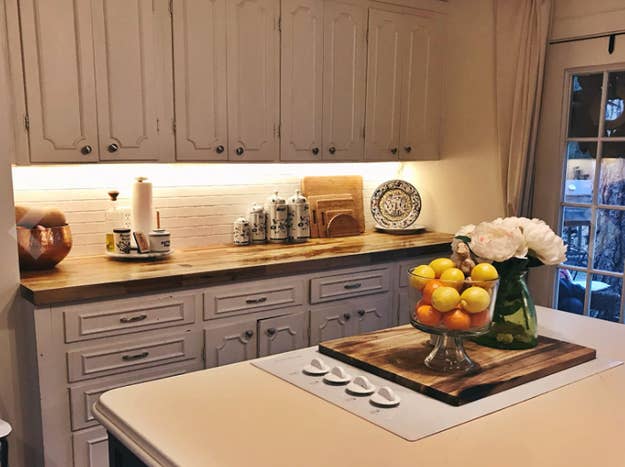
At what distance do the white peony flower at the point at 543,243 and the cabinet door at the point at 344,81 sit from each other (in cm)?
186

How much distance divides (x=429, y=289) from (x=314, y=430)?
432mm

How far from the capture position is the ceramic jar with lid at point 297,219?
3404 millimetres

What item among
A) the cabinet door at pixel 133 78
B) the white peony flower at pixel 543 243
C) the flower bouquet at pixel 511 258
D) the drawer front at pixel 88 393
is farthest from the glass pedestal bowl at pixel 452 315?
the cabinet door at pixel 133 78

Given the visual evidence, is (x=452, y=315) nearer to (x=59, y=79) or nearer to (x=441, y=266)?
(x=441, y=266)

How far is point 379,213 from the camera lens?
12.8ft

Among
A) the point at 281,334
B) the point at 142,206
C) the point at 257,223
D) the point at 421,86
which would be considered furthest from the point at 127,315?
the point at 421,86

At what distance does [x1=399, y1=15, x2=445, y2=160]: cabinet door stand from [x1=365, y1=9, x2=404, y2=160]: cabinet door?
0.19ft

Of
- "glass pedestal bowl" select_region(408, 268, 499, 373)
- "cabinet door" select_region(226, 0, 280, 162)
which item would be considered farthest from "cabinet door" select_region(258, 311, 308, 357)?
"glass pedestal bowl" select_region(408, 268, 499, 373)

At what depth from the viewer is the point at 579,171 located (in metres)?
3.25

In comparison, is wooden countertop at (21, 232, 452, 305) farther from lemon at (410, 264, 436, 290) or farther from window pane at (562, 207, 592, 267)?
lemon at (410, 264, 436, 290)

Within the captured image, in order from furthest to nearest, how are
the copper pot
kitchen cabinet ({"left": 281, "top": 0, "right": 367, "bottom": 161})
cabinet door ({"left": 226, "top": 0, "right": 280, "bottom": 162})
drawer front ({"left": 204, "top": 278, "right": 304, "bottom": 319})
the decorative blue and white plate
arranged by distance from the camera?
the decorative blue and white plate
kitchen cabinet ({"left": 281, "top": 0, "right": 367, "bottom": 161})
cabinet door ({"left": 226, "top": 0, "right": 280, "bottom": 162})
drawer front ({"left": 204, "top": 278, "right": 304, "bottom": 319})
the copper pot

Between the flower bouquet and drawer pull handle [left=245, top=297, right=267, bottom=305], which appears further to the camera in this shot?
drawer pull handle [left=245, top=297, right=267, bottom=305]

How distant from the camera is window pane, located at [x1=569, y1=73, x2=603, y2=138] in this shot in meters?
3.12

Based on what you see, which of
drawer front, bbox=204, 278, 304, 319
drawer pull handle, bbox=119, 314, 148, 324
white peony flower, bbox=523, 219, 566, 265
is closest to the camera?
white peony flower, bbox=523, 219, 566, 265
